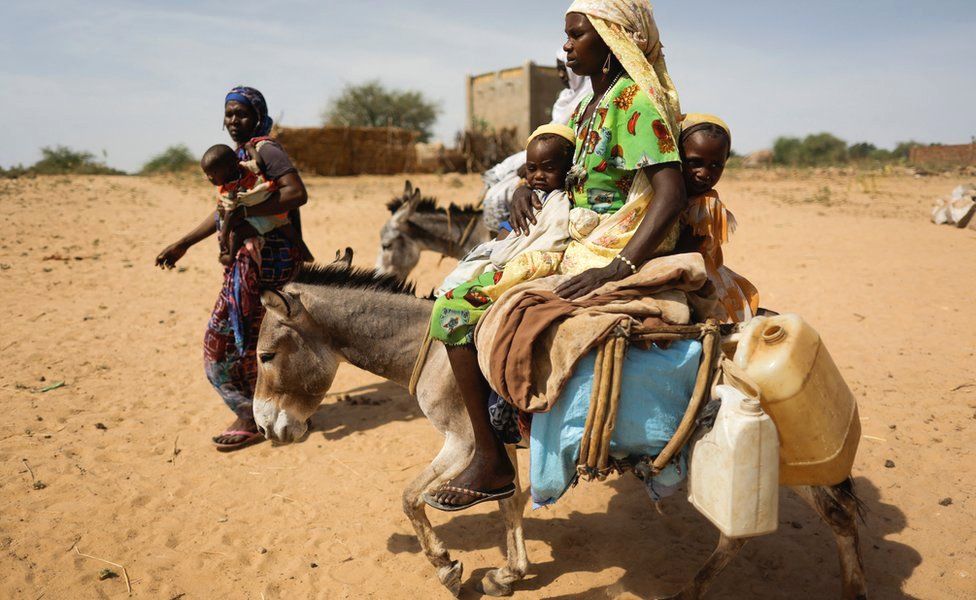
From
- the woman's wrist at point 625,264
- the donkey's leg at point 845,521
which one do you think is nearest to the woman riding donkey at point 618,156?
the woman's wrist at point 625,264

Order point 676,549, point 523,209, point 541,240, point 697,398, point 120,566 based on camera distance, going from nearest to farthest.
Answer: point 697,398, point 541,240, point 523,209, point 120,566, point 676,549

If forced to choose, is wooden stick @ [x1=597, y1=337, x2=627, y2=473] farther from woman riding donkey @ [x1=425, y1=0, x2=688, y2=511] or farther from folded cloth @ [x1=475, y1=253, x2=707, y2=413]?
woman riding donkey @ [x1=425, y1=0, x2=688, y2=511]

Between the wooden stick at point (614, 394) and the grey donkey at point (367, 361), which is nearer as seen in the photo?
the wooden stick at point (614, 394)

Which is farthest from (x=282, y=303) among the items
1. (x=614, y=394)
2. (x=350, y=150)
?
(x=350, y=150)

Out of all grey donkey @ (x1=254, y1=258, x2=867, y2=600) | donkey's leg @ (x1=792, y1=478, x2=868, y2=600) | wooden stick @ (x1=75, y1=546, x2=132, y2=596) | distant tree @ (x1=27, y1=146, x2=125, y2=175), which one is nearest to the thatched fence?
distant tree @ (x1=27, y1=146, x2=125, y2=175)

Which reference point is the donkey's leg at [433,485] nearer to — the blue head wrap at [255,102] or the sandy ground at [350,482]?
the sandy ground at [350,482]

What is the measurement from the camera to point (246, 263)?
15.2 feet

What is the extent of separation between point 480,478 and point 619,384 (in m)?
0.94

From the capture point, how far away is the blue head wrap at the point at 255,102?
452 cm

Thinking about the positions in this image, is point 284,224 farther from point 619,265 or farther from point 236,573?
point 619,265

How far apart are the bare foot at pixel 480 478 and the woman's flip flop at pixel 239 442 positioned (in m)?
2.82

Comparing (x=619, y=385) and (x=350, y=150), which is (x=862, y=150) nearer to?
(x=350, y=150)

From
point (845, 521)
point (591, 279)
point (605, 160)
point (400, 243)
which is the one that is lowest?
point (845, 521)

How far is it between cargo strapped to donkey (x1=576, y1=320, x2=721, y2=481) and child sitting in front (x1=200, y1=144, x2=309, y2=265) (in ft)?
10.2
